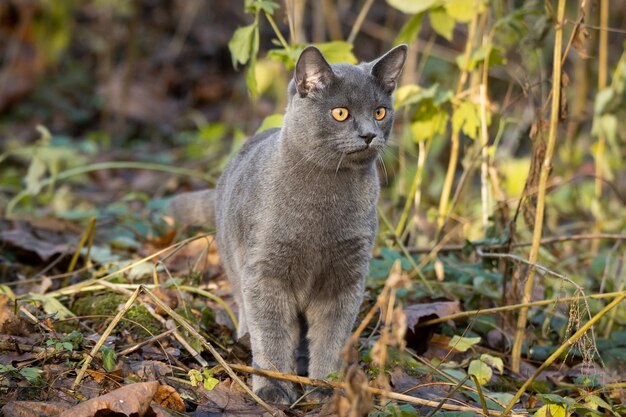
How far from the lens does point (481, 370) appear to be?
2914 millimetres

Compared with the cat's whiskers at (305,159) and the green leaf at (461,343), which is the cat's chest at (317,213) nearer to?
the cat's whiskers at (305,159)

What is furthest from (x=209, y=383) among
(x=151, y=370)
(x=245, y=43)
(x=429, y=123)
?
(x=429, y=123)

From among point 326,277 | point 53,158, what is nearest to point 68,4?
point 53,158

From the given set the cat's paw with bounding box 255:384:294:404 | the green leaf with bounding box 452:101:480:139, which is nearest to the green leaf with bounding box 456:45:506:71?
the green leaf with bounding box 452:101:480:139

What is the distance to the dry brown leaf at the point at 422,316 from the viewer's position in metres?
3.34

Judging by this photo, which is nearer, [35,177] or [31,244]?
[31,244]

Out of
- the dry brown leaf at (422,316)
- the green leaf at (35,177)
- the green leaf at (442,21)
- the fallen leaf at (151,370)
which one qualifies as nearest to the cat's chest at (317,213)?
the dry brown leaf at (422,316)

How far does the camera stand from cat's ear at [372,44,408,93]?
3.05 metres

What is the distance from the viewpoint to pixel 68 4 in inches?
308

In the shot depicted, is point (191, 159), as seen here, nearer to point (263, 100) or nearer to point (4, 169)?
point (4, 169)

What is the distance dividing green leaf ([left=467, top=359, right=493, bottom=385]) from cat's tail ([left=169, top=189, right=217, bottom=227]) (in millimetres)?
1644

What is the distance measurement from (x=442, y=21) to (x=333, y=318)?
66.1 inches

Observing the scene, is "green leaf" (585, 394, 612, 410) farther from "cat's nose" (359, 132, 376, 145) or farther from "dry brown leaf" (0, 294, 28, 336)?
"dry brown leaf" (0, 294, 28, 336)

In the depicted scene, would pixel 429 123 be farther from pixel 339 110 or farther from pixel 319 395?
pixel 319 395
